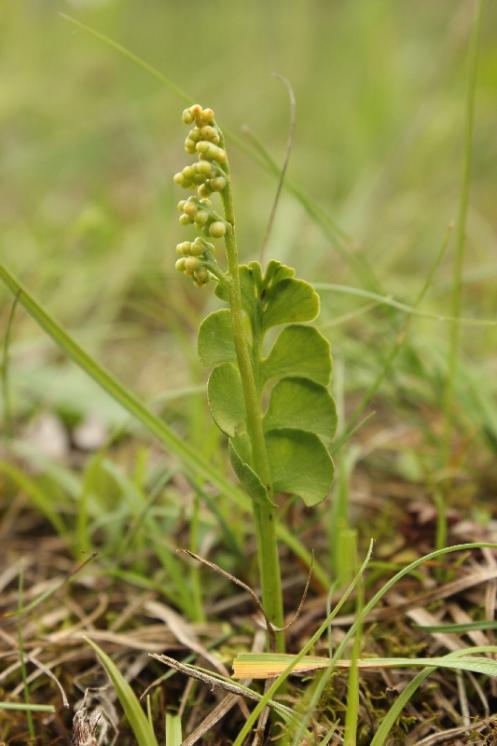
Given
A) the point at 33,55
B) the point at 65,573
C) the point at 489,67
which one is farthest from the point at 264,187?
the point at 65,573

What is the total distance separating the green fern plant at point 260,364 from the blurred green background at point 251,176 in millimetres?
382

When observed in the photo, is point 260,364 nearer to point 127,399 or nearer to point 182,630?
point 127,399

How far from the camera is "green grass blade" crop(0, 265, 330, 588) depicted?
1053 mm

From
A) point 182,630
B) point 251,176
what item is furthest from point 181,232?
point 182,630

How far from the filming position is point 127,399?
1.11 m

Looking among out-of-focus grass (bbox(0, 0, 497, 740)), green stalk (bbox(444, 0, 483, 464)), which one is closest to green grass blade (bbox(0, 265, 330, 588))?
out-of-focus grass (bbox(0, 0, 497, 740))

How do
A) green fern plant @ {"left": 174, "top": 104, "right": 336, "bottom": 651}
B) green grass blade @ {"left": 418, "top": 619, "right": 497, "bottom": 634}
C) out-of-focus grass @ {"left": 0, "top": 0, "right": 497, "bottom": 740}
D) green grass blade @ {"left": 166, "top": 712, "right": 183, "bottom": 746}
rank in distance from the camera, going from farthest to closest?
out-of-focus grass @ {"left": 0, "top": 0, "right": 497, "bottom": 740} → green grass blade @ {"left": 418, "top": 619, "right": 497, "bottom": 634} → green grass blade @ {"left": 166, "top": 712, "right": 183, "bottom": 746} → green fern plant @ {"left": 174, "top": 104, "right": 336, "bottom": 651}

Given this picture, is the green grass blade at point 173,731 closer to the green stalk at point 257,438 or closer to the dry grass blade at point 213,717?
the dry grass blade at point 213,717

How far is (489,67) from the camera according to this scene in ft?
10.9

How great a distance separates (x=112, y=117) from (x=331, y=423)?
9.50 ft

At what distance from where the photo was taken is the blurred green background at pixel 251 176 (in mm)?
1996

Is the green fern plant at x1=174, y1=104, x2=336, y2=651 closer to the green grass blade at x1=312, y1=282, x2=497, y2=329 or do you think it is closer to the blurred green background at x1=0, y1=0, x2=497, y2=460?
the green grass blade at x1=312, y1=282, x2=497, y2=329

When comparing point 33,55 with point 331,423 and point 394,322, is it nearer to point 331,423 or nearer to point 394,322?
point 394,322

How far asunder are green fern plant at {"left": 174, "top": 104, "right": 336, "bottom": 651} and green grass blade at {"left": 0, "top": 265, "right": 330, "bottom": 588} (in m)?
0.21
